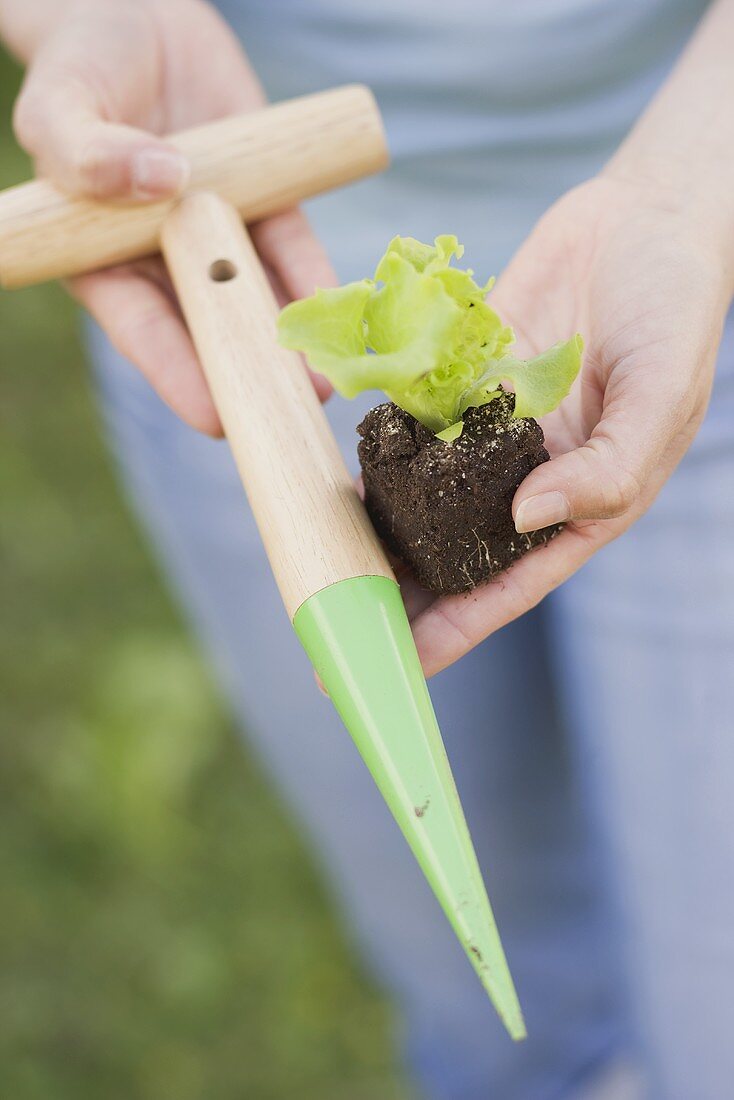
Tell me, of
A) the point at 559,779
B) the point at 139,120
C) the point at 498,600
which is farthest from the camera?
the point at 559,779

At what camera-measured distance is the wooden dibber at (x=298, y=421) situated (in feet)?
3.69

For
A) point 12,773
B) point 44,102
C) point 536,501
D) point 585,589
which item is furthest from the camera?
point 12,773

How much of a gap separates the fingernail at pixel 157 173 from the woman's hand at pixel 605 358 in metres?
0.50

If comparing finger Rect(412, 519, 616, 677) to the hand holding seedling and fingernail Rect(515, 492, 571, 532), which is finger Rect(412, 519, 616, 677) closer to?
the hand holding seedling

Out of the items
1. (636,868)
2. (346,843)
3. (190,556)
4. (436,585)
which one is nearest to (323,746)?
(346,843)

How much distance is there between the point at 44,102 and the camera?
65.3 inches

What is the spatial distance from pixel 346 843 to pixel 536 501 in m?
1.31

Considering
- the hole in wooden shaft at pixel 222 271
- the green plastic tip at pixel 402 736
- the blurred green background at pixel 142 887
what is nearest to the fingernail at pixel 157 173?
the hole in wooden shaft at pixel 222 271

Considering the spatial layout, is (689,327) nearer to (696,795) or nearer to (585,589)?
(585,589)

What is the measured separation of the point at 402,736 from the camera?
3.77 feet

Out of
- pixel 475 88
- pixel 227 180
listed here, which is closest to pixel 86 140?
pixel 227 180

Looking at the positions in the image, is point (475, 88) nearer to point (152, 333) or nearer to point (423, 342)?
point (152, 333)

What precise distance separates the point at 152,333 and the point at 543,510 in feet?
2.67

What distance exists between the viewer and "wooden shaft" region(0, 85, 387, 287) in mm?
1640
